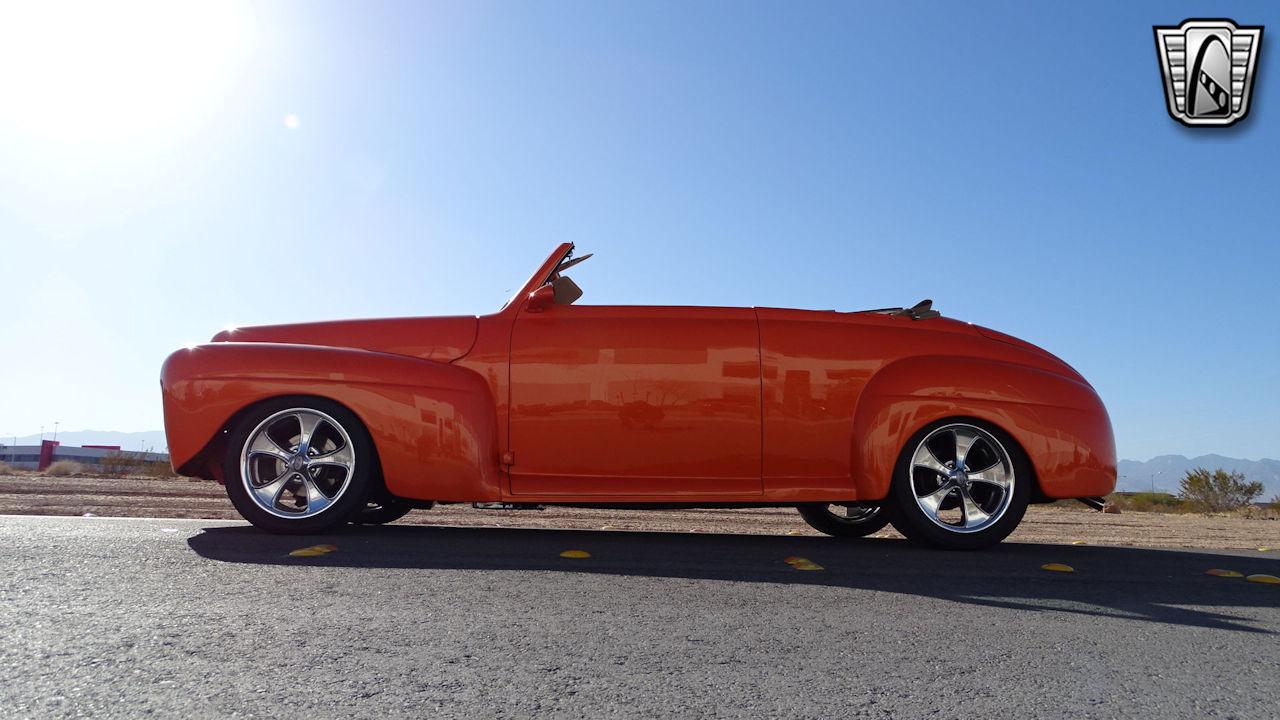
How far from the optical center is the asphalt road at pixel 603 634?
1.93 meters

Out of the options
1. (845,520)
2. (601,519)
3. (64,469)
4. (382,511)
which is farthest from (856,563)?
(64,469)

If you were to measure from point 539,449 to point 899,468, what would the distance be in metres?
1.93

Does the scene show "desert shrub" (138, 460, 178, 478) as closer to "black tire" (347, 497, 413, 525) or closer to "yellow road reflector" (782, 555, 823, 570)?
"black tire" (347, 497, 413, 525)

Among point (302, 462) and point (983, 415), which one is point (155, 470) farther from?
point (983, 415)

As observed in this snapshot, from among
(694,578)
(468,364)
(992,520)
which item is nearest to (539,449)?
(468,364)

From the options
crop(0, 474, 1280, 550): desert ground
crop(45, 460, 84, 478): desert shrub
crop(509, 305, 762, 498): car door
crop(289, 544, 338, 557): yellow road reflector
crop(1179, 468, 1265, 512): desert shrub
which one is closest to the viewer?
crop(289, 544, 338, 557): yellow road reflector

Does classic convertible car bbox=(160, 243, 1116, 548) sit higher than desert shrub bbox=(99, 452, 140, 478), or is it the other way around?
classic convertible car bbox=(160, 243, 1116, 548)

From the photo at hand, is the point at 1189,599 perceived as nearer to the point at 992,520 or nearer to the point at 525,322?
the point at 992,520

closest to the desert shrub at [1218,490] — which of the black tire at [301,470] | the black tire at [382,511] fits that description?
the black tire at [382,511]

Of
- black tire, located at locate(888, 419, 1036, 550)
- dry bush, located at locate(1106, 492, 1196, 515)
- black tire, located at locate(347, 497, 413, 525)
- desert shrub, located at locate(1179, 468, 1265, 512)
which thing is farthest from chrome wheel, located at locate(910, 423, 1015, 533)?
desert shrub, located at locate(1179, 468, 1265, 512)

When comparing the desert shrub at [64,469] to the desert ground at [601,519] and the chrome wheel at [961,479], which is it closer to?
the desert ground at [601,519]

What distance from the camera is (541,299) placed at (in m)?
4.88

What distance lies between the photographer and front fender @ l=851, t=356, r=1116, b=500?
15.4 ft

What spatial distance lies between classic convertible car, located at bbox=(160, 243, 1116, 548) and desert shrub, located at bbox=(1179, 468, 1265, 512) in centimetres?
2657
